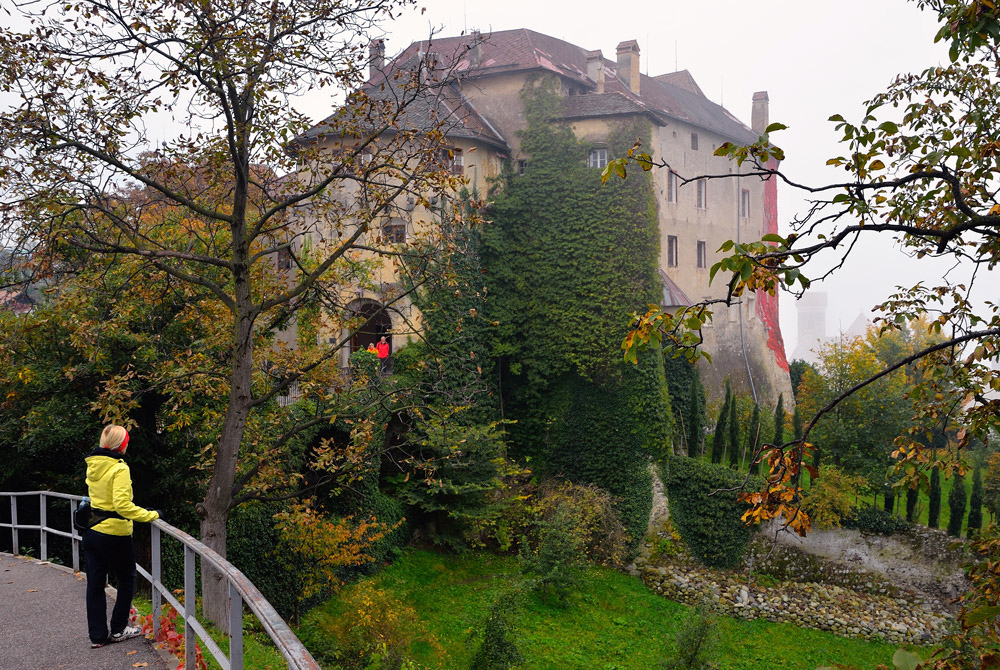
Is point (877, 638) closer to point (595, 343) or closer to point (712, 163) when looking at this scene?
point (595, 343)

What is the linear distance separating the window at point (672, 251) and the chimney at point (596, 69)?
6.97 metres

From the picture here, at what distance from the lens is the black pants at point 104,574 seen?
636 cm

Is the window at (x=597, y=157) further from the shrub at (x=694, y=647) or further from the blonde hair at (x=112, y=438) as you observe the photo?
the blonde hair at (x=112, y=438)

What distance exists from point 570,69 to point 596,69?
1060 mm

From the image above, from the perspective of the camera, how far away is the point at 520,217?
2864 cm

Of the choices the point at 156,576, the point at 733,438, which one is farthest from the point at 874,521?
the point at 156,576

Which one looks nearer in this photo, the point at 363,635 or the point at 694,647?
the point at 363,635

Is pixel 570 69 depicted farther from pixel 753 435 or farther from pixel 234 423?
pixel 234 423

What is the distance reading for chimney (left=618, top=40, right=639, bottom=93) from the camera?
108 feet

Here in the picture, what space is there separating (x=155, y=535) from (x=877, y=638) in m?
21.0

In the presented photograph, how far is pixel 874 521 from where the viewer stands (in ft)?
78.3

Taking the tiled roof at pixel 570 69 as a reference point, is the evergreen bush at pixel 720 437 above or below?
below

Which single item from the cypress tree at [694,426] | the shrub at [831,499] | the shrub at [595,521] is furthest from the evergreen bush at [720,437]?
the shrub at [595,521]

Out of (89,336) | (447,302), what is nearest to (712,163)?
(447,302)
